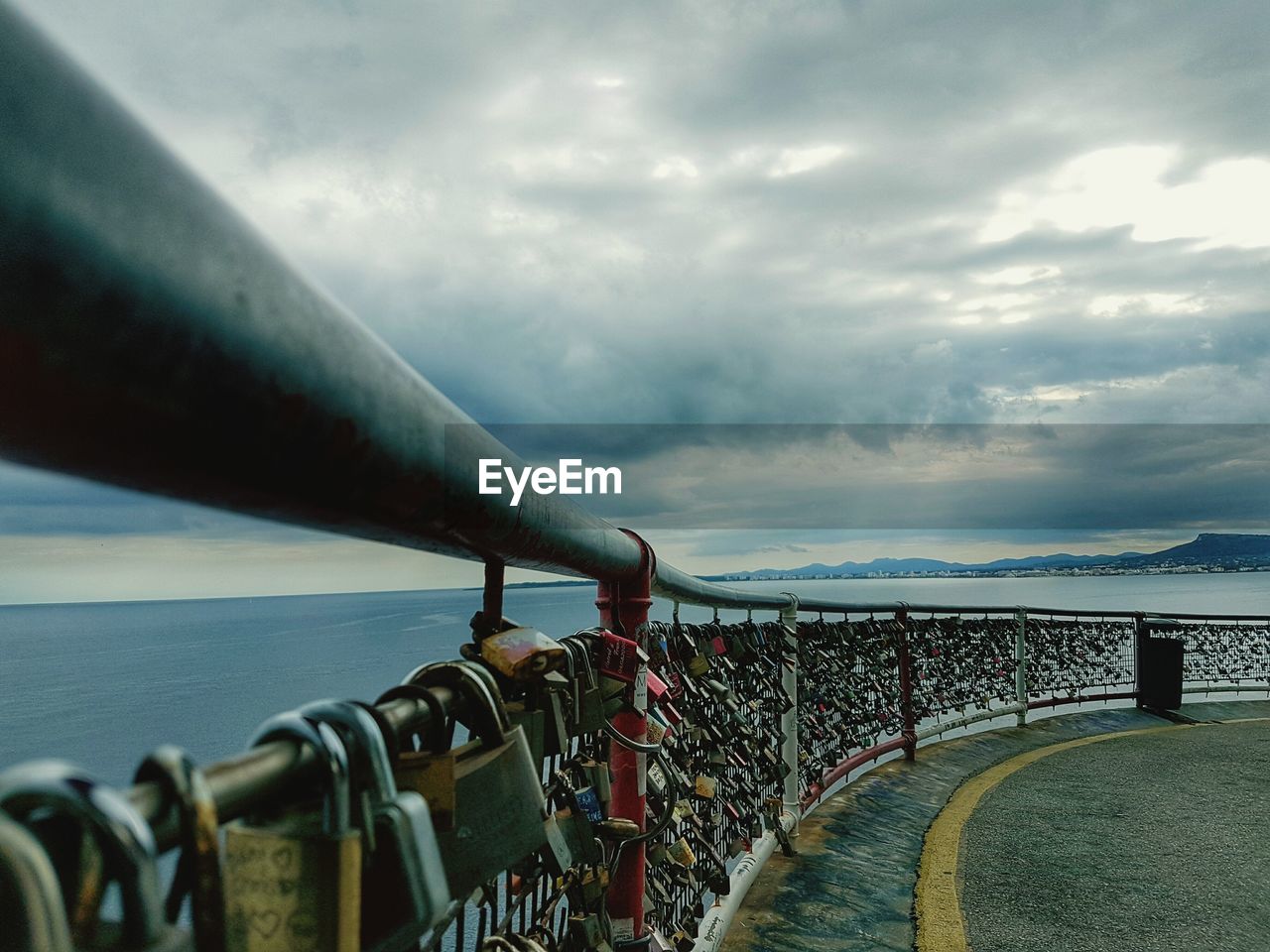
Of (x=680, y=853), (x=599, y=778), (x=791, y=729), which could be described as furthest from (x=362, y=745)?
(x=791, y=729)

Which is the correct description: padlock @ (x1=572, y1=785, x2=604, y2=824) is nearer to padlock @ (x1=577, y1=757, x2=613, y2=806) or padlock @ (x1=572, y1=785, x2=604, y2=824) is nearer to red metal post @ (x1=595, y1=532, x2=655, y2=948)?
padlock @ (x1=577, y1=757, x2=613, y2=806)

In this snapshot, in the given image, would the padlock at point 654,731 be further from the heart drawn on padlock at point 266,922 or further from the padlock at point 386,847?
the heart drawn on padlock at point 266,922

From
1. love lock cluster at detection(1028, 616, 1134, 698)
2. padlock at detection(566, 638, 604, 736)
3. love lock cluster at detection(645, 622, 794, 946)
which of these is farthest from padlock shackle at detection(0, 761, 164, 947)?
love lock cluster at detection(1028, 616, 1134, 698)

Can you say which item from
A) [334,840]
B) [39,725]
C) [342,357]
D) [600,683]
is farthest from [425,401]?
[39,725]

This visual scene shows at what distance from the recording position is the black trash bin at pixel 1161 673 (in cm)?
1416

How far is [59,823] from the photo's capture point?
22.3 inches

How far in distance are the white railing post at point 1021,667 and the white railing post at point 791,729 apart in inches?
292

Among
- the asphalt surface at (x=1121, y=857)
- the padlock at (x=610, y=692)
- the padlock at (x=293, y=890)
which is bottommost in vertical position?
the asphalt surface at (x=1121, y=857)

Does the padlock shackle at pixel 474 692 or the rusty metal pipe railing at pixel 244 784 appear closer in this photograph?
the rusty metal pipe railing at pixel 244 784

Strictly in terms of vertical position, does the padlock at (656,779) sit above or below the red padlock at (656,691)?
below

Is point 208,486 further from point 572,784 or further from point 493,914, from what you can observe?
point 572,784

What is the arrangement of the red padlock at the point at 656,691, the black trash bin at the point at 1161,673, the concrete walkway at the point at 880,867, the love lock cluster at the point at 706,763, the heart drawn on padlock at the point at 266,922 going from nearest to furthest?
the heart drawn on padlock at the point at 266,922 < the red padlock at the point at 656,691 < the love lock cluster at the point at 706,763 < the concrete walkway at the point at 880,867 < the black trash bin at the point at 1161,673

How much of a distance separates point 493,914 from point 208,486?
132 cm

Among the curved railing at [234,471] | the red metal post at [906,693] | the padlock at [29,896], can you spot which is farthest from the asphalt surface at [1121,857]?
the padlock at [29,896]
